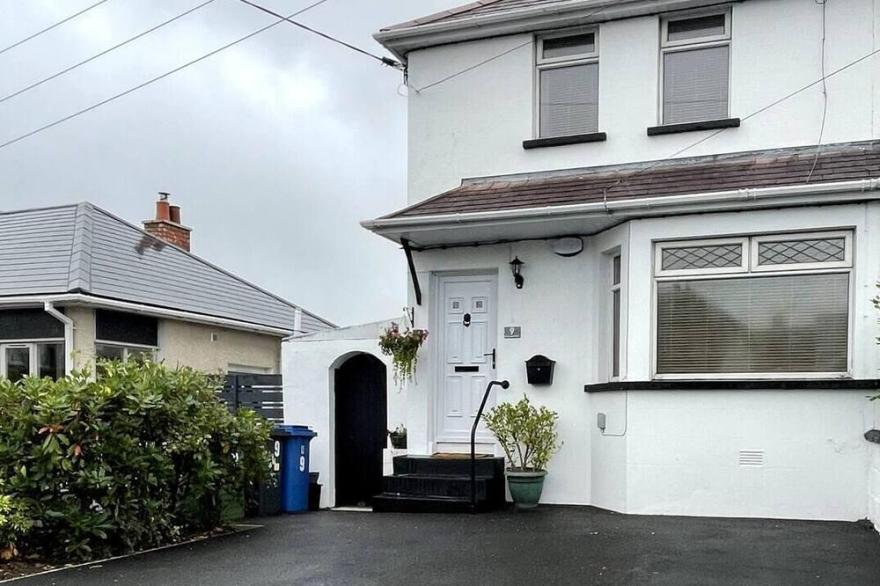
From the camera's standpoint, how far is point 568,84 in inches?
414

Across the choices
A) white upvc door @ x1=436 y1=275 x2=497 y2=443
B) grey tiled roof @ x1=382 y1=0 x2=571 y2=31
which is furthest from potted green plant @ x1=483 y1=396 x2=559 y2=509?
grey tiled roof @ x1=382 y1=0 x2=571 y2=31

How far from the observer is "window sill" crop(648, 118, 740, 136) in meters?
9.53

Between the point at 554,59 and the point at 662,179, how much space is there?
2309 mm

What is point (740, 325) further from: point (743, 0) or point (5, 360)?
point (5, 360)

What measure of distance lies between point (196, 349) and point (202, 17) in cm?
616

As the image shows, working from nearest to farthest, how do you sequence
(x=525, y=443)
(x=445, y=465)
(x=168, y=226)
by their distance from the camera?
(x=525, y=443), (x=445, y=465), (x=168, y=226)

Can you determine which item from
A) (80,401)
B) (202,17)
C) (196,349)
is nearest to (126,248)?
(196,349)

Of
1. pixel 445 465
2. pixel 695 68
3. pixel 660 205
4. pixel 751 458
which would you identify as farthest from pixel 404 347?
pixel 695 68

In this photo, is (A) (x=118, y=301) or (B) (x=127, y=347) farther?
(B) (x=127, y=347)

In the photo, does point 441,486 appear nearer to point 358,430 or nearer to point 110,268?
point 358,430

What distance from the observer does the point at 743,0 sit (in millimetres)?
9555

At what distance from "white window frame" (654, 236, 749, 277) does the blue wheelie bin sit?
4.94m

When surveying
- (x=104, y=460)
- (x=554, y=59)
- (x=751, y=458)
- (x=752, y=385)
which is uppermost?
(x=554, y=59)

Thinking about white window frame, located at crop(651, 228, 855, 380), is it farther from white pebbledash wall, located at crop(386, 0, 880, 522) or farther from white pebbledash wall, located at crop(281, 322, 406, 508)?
white pebbledash wall, located at crop(281, 322, 406, 508)
